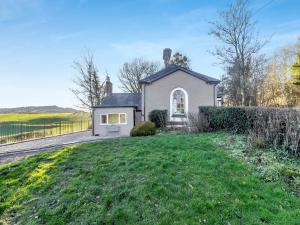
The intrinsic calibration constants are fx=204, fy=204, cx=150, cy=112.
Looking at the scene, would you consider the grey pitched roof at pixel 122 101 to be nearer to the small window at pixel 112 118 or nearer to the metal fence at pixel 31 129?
the small window at pixel 112 118

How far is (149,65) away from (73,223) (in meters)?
34.4

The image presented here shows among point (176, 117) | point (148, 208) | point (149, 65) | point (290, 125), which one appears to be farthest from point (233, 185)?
point (149, 65)

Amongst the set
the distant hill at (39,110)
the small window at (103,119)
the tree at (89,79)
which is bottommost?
the small window at (103,119)

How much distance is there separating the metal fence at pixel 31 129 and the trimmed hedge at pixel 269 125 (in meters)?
14.3

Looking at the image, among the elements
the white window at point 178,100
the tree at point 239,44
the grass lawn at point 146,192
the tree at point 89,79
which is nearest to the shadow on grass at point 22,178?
the grass lawn at point 146,192

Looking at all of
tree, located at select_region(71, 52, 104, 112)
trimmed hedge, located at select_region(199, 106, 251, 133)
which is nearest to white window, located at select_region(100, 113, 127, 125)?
trimmed hedge, located at select_region(199, 106, 251, 133)

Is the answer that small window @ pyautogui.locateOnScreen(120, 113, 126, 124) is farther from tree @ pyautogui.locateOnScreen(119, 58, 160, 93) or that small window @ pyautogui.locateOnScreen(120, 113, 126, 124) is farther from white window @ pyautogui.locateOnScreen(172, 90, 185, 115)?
tree @ pyautogui.locateOnScreen(119, 58, 160, 93)

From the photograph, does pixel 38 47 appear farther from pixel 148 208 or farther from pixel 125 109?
pixel 148 208

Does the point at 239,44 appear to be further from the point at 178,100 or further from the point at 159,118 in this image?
the point at 159,118

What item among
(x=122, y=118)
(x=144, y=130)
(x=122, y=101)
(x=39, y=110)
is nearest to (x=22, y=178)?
(x=144, y=130)

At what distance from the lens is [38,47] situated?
14.5m

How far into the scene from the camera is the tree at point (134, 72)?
35994 mm

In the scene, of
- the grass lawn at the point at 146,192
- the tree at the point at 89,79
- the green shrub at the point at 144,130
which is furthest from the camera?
the tree at the point at 89,79

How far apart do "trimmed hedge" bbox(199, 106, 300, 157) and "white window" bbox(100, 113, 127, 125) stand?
9.40 metres
